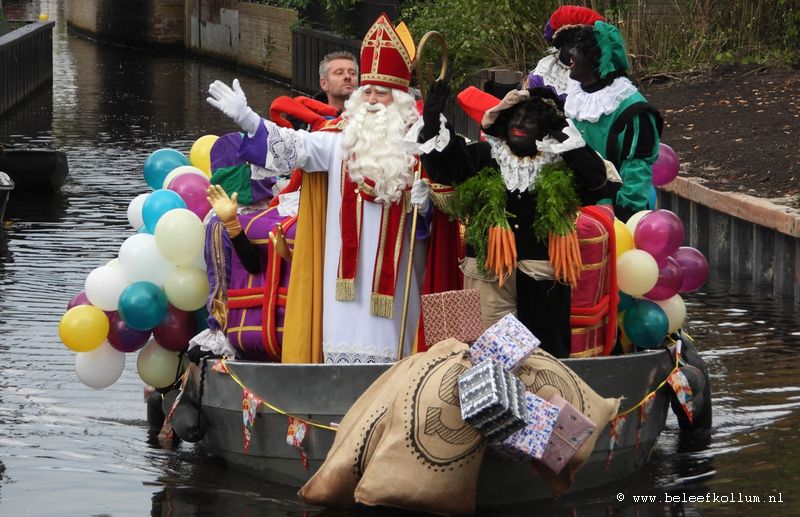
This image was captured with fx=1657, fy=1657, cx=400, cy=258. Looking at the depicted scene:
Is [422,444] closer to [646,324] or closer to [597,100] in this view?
[646,324]

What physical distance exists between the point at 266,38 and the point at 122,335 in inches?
1213

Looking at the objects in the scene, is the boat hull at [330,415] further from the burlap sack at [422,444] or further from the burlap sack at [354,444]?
the burlap sack at [422,444]

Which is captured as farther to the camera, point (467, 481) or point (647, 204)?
point (647, 204)

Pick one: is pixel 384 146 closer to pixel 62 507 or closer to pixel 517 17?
pixel 62 507

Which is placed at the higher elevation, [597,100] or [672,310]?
[597,100]

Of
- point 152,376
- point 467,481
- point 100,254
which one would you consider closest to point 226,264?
point 152,376

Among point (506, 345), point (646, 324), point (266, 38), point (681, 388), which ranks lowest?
point (681, 388)

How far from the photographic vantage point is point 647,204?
8.80 m

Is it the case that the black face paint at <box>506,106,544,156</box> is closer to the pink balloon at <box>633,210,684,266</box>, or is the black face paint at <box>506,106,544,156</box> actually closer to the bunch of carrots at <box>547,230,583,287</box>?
the bunch of carrots at <box>547,230,583,287</box>

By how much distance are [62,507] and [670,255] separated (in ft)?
10.7

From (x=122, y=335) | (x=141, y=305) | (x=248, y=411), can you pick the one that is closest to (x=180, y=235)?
(x=141, y=305)

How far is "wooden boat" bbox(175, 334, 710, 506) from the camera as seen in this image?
7.37 metres

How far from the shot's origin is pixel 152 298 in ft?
27.3

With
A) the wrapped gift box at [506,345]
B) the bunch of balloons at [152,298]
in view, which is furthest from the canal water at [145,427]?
the wrapped gift box at [506,345]
